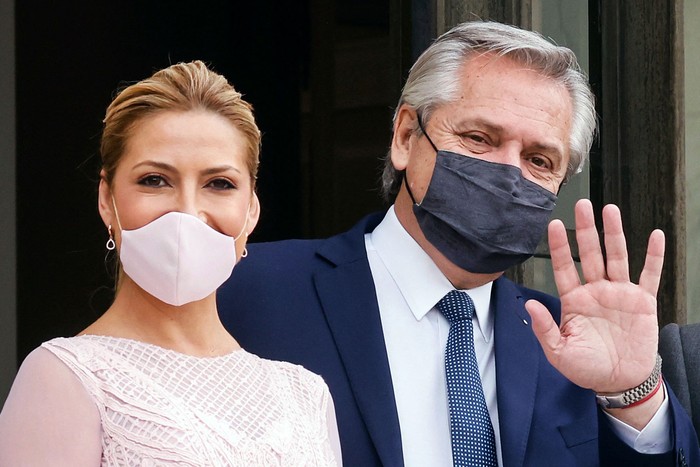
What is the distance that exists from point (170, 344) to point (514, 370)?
2.64ft

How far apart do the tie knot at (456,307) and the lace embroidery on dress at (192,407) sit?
0.52m

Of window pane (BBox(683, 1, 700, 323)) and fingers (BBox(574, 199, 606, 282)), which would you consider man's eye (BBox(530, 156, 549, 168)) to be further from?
window pane (BBox(683, 1, 700, 323))

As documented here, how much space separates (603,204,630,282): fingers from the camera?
2.19 metres

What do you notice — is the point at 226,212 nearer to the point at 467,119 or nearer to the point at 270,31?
the point at 467,119

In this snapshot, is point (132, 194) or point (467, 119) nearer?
point (132, 194)

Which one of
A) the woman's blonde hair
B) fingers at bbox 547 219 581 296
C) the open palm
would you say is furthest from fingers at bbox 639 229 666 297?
the woman's blonde hair

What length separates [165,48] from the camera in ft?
16.5

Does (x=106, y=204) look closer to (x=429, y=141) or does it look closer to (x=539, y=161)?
(x=429, y=141)

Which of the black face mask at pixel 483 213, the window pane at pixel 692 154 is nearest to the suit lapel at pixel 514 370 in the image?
the black face mask at pixel 483 213

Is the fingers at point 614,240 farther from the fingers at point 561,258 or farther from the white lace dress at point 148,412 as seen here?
the white lace dress at point 148,412

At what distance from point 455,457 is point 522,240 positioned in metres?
0.47

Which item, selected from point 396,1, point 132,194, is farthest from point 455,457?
point 396,1

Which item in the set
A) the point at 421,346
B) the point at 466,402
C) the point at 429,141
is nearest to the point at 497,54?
the point at 429,141

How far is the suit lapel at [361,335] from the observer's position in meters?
2.28
